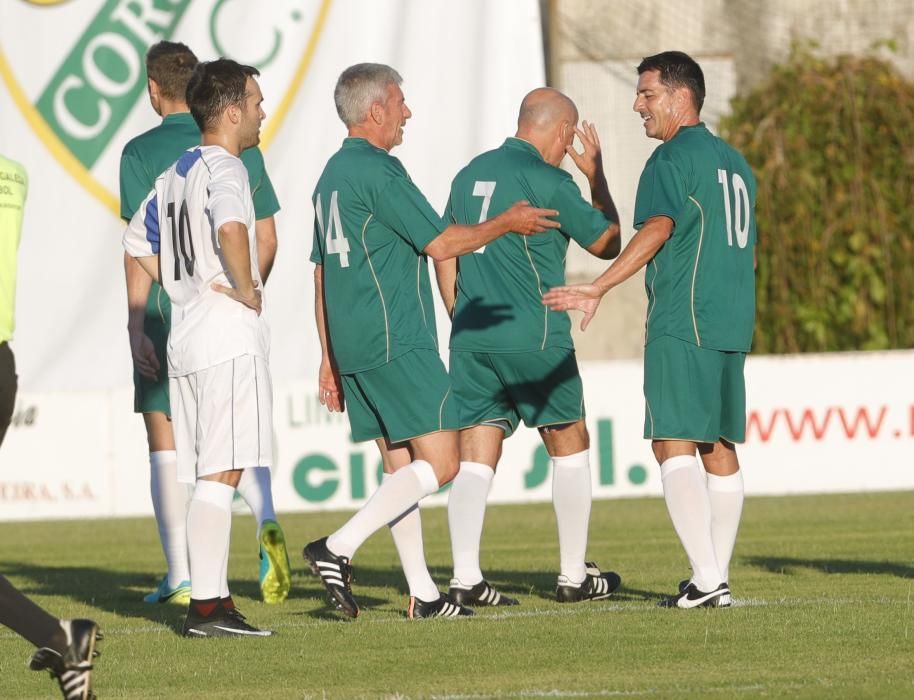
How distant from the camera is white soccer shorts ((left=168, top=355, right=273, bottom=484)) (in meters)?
6.37

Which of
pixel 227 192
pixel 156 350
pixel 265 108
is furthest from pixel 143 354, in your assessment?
pixel 265 108

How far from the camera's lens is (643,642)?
6.14 metres

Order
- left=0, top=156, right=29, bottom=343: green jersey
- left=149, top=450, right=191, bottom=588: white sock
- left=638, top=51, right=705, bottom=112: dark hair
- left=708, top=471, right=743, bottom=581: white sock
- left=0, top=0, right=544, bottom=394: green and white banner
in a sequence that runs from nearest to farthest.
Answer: left=0, top=156, right=29, bottom=343: green jersey < left=638, top=51, right=705, bottom=112: dark hair < left=708, top=471, right=743, bottom=581: white sock < left=149, top=450, right=191, bottom=588: white sock < left=0, top=0, right=544, bottom=394: green and white banner

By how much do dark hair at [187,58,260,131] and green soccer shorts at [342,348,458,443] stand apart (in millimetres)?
1113

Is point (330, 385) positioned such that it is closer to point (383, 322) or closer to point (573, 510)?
point (383, 322)

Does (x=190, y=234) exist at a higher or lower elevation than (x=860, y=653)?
higher

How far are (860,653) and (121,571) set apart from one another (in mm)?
5038

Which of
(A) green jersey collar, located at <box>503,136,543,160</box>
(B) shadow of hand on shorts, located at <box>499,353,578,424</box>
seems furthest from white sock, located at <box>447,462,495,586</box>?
(A) green jersey collar, located at <box>503,136,543,160</box>

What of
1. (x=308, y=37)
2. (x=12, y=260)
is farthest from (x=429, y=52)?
(x=12, y=260)

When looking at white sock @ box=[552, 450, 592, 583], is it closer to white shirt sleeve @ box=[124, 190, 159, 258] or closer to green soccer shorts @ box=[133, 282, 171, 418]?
green soccer shorts @ box=[133, 282, 171, 418]

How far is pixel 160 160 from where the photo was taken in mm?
7988

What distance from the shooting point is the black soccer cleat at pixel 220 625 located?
256 inches

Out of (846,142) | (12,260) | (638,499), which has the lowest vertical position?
(638,499)

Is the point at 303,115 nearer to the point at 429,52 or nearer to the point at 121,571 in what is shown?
the point at 429,52
